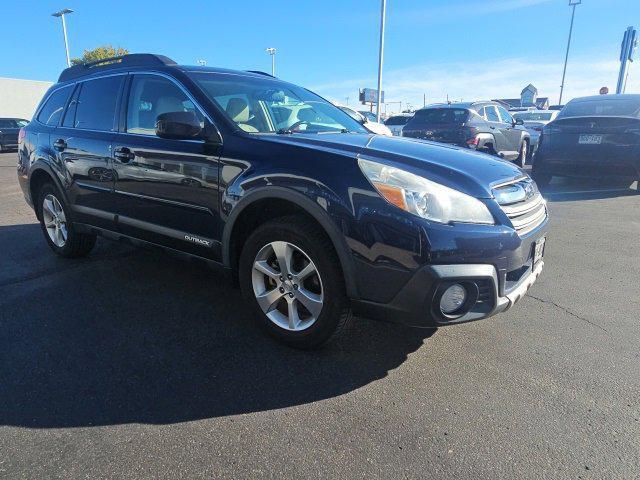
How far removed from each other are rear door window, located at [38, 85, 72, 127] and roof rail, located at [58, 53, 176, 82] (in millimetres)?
148

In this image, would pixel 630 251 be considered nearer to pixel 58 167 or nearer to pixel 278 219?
pixel 278 219

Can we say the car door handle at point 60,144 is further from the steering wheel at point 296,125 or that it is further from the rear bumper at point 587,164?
the rear bumper at point 587,164

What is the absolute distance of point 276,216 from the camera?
2.90 meters

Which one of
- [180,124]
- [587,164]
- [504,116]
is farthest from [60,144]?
[504,116]

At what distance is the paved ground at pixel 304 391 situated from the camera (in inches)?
78.0

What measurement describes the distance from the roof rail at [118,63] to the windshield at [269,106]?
45cm

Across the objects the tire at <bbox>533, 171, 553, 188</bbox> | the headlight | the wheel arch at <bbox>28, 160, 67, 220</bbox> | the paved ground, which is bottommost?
the paved ground

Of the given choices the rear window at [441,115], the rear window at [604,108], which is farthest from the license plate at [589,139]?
the rear window at [441,115]

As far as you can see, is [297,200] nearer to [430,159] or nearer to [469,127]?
[430,159]

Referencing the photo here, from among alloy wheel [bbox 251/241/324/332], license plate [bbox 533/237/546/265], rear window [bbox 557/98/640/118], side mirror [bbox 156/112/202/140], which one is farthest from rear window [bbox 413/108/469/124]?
alloy wheel [bbox 251/241/324/332]

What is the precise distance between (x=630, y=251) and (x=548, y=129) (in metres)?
3.99

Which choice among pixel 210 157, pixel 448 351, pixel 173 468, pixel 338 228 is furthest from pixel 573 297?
pixel 173 468

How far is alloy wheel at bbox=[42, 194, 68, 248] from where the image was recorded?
4676 millimetres

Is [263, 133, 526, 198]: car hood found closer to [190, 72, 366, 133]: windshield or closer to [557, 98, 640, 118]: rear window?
[190, 72, 366, 133]: windshield
